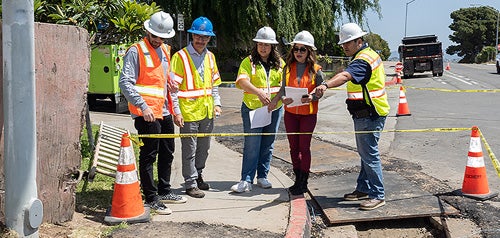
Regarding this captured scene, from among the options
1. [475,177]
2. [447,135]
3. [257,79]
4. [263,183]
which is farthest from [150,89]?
[447,135]

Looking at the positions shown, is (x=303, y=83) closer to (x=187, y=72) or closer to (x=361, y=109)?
(x=361, y=109)

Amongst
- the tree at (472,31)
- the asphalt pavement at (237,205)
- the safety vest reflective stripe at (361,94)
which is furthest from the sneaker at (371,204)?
the tree at (472,31)

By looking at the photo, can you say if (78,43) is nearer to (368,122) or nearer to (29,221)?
(29,221)

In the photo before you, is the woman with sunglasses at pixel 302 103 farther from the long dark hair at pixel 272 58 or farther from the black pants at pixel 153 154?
the black pants at pixel 153 154

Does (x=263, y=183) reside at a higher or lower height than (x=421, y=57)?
lower

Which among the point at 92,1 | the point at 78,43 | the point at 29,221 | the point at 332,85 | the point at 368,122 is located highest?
the point at 92,1

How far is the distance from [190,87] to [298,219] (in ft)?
5.63

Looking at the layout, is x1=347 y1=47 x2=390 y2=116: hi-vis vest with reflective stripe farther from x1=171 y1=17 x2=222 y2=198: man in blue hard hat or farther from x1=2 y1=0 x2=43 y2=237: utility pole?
x1=2 y1=0 x2=43 y2=237: utility pole

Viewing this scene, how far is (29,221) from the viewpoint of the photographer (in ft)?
11.5

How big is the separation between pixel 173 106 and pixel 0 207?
1887 millimetres

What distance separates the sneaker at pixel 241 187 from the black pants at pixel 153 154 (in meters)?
0.82

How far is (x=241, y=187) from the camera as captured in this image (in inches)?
224

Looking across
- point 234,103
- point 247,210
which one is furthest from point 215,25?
point 247,210

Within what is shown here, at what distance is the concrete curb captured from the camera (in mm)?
4434
